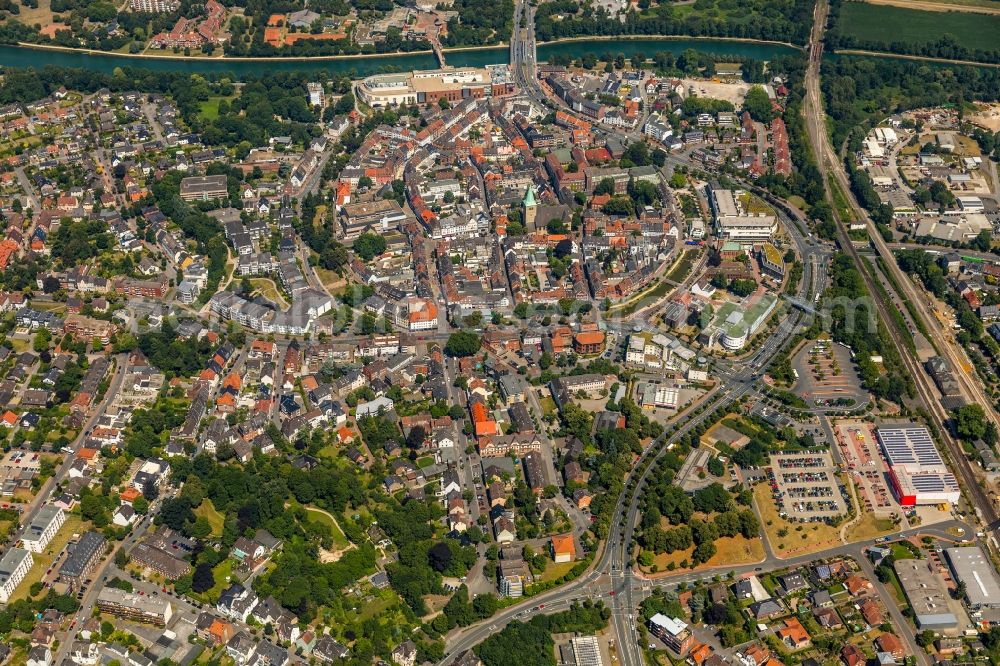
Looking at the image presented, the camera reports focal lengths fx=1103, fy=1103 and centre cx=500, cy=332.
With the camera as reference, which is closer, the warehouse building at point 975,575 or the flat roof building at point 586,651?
the flat roof building at point 586,651

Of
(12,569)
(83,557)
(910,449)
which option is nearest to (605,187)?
(910,449)

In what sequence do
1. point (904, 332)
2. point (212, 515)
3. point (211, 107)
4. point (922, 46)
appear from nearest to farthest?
point (212, 515), point (904, 332), point (211, 107), point (922, 46)

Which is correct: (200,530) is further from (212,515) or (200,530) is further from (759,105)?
(759,105)

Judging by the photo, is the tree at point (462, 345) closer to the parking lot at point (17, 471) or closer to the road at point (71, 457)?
the road at point (71, 457)

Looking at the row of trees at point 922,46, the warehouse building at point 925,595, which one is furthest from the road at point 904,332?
the row of trees at point 922,46

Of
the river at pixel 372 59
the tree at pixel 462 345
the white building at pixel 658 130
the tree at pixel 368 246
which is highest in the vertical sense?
the river at pixel 372 59

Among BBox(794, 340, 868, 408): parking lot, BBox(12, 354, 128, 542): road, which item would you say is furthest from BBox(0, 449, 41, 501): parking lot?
BBox(794, 340, 868, 408): parking lot

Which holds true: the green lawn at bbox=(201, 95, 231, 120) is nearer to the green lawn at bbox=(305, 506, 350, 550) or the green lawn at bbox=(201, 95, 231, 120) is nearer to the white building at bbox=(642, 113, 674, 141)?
the white building at bbox=(642, 113, 674, 141)
